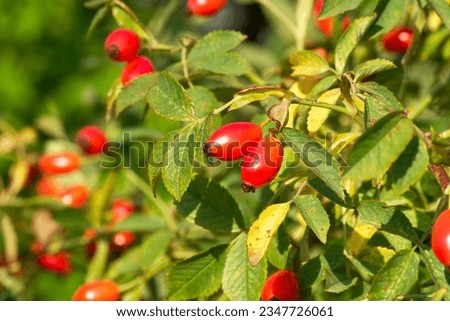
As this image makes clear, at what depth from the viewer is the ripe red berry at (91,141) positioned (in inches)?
90.6

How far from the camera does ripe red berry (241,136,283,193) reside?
47.5 inches

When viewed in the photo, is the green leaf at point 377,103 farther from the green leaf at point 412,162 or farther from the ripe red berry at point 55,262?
the ripe red berry at point 55,262

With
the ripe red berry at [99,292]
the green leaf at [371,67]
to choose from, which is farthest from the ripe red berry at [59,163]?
the green leaf at [371,67]

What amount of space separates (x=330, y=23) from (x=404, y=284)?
0.97 m

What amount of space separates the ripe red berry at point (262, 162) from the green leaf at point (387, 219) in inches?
7.1

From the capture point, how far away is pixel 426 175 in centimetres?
149

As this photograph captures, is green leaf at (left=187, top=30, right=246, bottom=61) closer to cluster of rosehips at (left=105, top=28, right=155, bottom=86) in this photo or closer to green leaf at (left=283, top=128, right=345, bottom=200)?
cluster of rosehips at (left=105, top=28, right=155, bottom=86)

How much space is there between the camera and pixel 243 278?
1.37 m

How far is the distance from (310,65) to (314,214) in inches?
14.4

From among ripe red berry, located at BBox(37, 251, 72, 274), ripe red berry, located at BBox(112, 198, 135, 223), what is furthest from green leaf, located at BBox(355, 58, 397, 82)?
ripe red berry, located at BBox(37, 251, 72, 274)

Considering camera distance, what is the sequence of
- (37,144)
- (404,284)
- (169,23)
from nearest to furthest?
(404,284) → (37,144) → (169,23)

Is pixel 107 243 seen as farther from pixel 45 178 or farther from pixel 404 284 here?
pixel 404 284

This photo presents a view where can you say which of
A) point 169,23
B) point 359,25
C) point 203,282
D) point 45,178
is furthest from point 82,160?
point 359,25

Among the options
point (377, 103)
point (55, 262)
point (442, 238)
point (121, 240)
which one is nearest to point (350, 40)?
point (377, 103)
